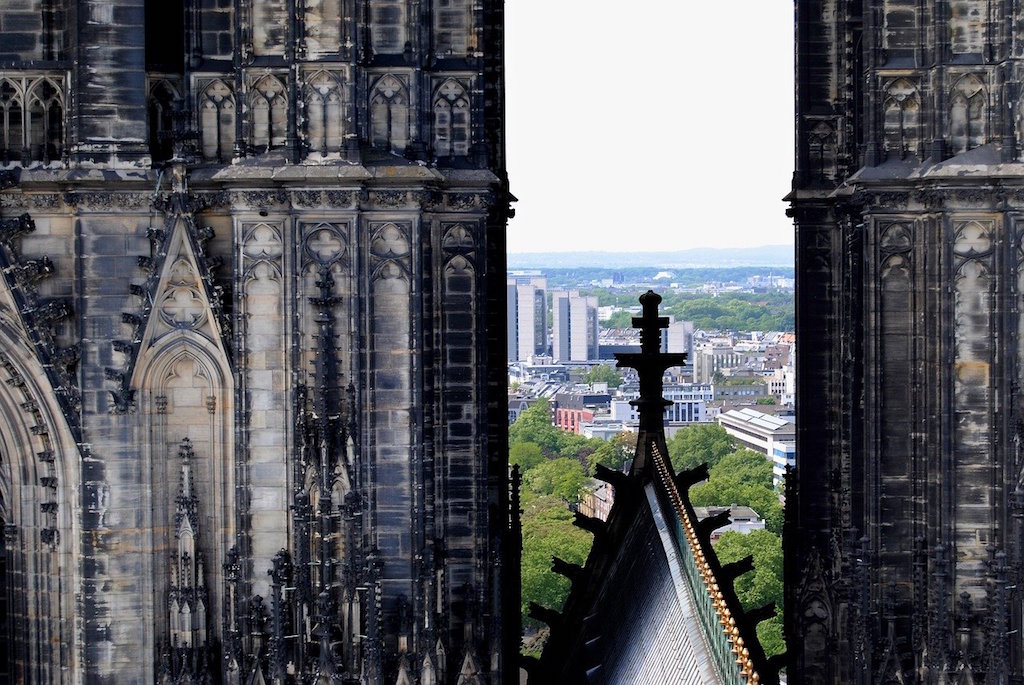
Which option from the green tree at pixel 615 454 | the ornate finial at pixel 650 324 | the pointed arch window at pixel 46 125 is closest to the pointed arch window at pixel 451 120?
the pointed arch window at pixel 46 125

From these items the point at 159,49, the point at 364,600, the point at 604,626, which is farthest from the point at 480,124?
the point at 604,626

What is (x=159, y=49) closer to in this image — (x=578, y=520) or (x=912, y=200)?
(x=912, y=200)

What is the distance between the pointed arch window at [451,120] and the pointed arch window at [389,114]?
0.67 metres

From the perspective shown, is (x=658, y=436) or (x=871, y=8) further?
(x=658, y=436)

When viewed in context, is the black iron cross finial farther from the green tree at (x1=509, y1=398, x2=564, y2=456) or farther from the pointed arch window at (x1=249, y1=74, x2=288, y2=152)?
the green tree at (x1=509, y1=398, x2=564, y2=456)

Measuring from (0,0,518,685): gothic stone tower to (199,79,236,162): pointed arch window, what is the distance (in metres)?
0.03

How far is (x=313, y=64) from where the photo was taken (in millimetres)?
31500

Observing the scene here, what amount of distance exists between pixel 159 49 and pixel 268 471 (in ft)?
22.3

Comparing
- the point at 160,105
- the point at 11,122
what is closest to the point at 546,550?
the point at 160,105

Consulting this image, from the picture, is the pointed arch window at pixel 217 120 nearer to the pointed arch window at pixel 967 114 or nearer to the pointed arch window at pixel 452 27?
the pointed arch window at pixel 452 27

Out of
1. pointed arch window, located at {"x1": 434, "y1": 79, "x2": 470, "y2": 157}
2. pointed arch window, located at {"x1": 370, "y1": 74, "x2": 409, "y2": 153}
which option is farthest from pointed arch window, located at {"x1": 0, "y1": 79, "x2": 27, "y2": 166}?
pointed arch window, located at {"x1": 434, "y1": 79, "x2": 470, "y2": 157}

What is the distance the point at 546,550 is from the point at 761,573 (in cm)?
1156

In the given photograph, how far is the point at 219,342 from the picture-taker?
31656mm

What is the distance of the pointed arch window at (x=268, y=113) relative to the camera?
104ft
